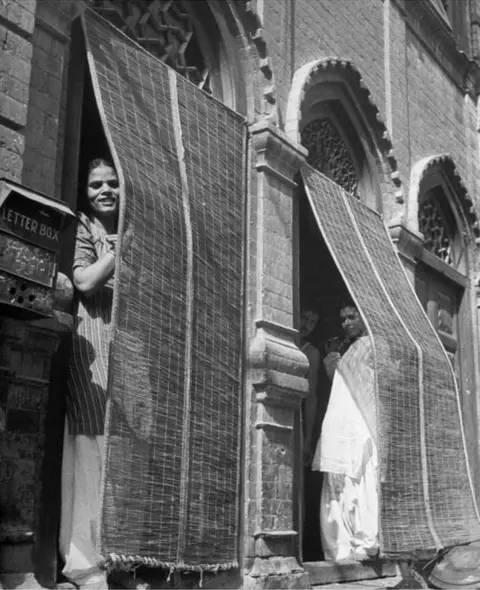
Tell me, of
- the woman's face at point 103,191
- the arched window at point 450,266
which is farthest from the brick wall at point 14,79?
the arched window at point 450,266

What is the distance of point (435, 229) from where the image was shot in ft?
37.1

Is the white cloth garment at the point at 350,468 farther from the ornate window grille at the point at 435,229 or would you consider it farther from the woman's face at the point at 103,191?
the ornate window grille at the point at 435,229

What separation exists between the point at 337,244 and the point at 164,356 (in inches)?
107

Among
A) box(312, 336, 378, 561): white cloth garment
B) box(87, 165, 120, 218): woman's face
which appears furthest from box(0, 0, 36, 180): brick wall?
box(312, 336, 378, 561): white cloth garment

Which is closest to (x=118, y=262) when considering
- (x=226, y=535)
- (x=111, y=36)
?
(x=111, y=36)

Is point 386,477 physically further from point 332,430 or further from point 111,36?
point 111,36

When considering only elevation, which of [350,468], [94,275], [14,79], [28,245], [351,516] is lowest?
[351,516]

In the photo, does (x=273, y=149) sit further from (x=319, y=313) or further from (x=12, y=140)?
(x=12, y=140)

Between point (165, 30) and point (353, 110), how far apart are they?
2.91 m

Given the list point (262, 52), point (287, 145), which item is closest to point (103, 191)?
point (287, 145)

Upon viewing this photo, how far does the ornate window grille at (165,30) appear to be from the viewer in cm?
647

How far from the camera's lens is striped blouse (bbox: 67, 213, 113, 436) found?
5.11m

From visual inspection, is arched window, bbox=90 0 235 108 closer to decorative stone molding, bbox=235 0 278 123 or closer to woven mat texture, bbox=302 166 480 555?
decorative stone molding, bbox=235 0 278 123

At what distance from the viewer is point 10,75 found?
491 centimetres
